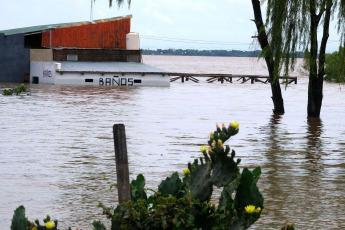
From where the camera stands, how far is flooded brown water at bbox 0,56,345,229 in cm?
1021

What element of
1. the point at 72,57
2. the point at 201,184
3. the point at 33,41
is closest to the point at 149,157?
the point at 201,184

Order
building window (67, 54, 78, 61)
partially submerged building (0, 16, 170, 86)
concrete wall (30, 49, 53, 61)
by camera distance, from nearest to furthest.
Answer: partially submerged building (0, 16, 170, 86)
concrete wall (30, 49, 53, 61)
building window (67, 54, 78, 61)

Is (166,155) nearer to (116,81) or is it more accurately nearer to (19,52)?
(116,81)

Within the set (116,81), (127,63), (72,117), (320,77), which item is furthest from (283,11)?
(127,63)

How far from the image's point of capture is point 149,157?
16.0 metres

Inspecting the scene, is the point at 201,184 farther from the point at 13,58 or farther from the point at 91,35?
the point at 91,35

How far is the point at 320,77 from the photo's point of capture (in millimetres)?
26438

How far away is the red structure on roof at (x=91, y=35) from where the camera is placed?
210 feet

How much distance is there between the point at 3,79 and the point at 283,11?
145 ft

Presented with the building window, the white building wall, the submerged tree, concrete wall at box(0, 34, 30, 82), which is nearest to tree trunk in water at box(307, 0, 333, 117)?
the submerged tree

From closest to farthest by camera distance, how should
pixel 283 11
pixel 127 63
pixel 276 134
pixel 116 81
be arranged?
pixel 276 134 → pixel 283 11 → pixel 116 81 → pixel 127 63

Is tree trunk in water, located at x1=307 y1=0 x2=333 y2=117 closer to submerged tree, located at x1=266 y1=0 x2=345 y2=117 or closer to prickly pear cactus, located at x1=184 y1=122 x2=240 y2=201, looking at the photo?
submerged tree, located at x1=266 y1=0 x2=345 y2=117

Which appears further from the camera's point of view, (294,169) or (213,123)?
(213,123)

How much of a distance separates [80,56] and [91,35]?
86.7 inches
